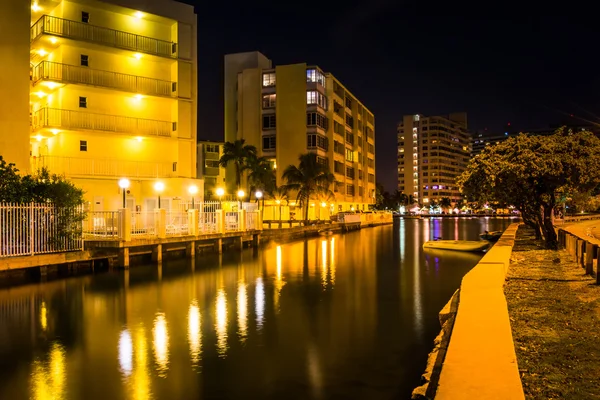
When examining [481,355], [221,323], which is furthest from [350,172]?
[481,355]

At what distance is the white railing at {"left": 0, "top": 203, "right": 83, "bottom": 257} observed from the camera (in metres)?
21.6

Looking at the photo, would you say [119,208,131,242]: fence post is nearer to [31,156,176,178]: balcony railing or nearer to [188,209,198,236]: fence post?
[188,209,198,236]: fence post

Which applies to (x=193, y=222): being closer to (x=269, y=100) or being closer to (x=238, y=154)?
(x=238, y=154)

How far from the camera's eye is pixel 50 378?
33.3ft

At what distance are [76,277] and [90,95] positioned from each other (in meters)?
18.6

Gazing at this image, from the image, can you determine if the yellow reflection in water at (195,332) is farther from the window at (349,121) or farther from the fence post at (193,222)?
the window at (349,121)

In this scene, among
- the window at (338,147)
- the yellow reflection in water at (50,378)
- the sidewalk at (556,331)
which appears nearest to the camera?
the sidewalk at (556,331)

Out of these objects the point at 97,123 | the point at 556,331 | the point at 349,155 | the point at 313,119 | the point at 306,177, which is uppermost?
the point at 313,119

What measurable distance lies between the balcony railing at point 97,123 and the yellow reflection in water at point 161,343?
24868mm

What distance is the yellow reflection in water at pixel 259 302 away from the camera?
1517 centimetres

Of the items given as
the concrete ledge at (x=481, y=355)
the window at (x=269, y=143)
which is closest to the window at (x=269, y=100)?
the window at (x=269, y=143)

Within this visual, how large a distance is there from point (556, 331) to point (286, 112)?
69153mm

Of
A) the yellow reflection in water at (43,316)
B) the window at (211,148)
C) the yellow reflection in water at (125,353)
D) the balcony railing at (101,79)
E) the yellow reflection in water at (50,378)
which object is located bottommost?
the yellow reflection in water at (50,378)

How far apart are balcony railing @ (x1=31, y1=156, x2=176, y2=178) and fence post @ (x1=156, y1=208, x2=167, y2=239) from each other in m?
10.3
